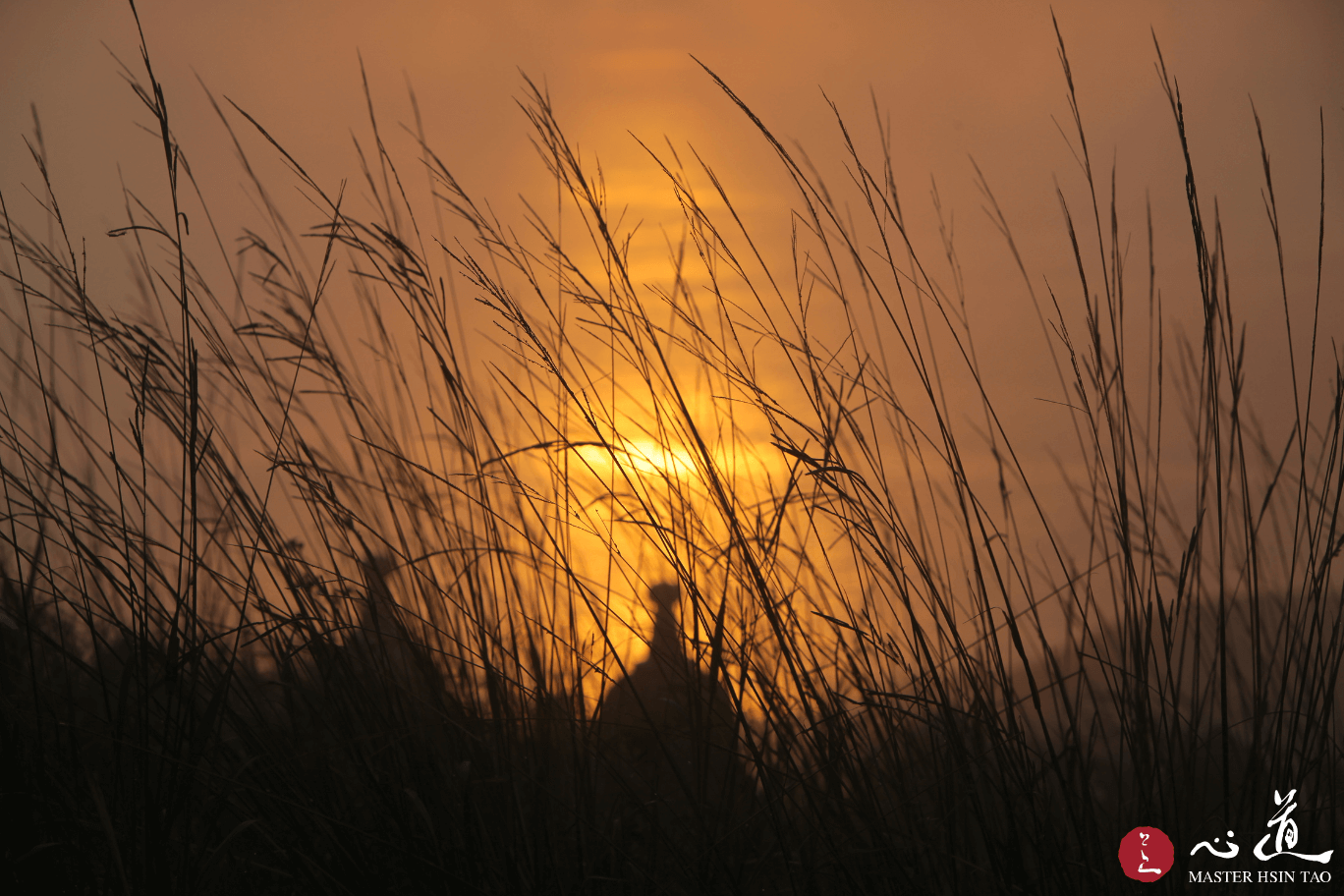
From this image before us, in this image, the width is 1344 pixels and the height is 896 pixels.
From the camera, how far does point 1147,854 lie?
31.2 inches

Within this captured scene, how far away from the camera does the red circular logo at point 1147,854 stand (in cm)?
78

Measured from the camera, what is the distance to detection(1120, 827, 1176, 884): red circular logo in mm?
780

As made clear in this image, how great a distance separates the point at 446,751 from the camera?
0.92 metres

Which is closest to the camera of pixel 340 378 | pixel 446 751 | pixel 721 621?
pixel 721 621

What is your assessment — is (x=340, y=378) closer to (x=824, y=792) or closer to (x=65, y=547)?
(x=65, y=547)

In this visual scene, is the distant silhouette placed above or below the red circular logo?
above

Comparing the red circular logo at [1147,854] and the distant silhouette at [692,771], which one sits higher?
the distant silhouette at [692,771]

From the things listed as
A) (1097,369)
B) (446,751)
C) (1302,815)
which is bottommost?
(1302,815)

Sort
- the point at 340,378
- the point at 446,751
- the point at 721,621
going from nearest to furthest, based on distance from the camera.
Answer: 1. the point at 721,621
2. the point at 446,751
3. the point at 340,378

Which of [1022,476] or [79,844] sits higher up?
[1022,476]

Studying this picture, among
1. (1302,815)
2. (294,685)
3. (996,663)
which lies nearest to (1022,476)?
(996,663)

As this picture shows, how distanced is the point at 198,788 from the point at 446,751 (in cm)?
34

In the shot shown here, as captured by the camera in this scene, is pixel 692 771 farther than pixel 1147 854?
Yes

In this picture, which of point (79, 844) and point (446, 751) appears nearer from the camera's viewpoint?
point (79, 844)
